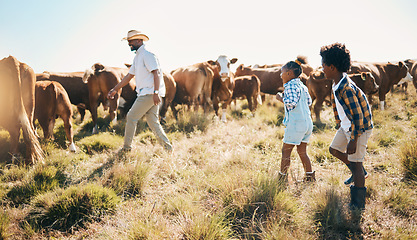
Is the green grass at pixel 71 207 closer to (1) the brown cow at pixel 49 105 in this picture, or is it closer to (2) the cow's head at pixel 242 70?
(1) the brown cow at pixel 49 105

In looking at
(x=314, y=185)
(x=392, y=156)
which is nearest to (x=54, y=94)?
(x=314, y=185)

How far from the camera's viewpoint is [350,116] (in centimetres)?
286

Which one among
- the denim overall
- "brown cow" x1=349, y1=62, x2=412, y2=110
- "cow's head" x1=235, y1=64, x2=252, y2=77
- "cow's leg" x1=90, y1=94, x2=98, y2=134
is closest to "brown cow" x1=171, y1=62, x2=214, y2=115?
"cow's leg" x1=90, y1=94, x2=98, y2=134

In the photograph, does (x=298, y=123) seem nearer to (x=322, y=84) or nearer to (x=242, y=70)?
(x=322, y=84)

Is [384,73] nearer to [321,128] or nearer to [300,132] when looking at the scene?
[321,128]

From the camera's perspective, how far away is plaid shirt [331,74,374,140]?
2771 millimetres

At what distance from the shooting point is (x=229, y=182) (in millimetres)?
3334

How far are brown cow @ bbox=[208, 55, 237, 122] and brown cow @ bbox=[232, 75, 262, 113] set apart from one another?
46 centimetres

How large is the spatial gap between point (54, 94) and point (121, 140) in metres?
1.71

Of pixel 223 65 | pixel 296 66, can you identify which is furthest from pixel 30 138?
pixel 223 65

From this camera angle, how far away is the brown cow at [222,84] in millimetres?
10086

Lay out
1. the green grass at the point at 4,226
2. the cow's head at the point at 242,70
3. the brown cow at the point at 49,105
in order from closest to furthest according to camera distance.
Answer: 1. the green grass at the point at 4,226
2. the brown cow at the point at 49,105
3. the cow's head at the point at 242,70

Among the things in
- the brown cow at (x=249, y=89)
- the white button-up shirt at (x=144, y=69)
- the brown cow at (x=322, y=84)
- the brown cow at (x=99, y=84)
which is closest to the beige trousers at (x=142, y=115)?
the white button-up shirt at (x=144, y=69)

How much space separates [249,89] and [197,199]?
8.20m
